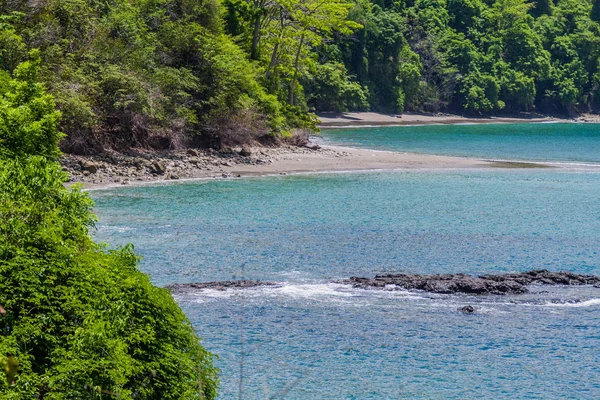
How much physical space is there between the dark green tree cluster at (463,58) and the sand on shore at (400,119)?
156 cm

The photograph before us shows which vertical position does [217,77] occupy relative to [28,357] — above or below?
above

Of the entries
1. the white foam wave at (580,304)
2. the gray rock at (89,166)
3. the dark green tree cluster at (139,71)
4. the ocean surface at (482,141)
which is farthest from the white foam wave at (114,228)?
the ocean surface at (482,141)

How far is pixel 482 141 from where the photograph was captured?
3123 inches

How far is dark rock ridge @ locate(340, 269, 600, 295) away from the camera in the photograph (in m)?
23.3

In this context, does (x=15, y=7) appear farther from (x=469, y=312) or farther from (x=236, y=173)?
(x=469, y=312)

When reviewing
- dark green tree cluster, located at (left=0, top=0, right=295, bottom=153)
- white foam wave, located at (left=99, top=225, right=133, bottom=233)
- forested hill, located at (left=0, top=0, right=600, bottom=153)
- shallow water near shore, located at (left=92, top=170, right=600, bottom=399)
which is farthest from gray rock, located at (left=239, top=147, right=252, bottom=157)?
white foam wave, located at (left=99, top=225, right=133, bottom=233)

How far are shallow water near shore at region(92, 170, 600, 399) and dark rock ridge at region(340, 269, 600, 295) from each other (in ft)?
1.85

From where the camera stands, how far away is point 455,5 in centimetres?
13238

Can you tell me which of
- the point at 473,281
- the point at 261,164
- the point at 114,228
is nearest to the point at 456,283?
the point at 473,281

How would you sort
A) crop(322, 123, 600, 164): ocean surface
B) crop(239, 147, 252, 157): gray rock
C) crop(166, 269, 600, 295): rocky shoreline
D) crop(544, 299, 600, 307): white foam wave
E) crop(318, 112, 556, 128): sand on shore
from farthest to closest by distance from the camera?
crop(318, 112, 556, 128): sand on shore < crop(322, 123, 600, 164): ocean surface < crop(239, 147, 252, 157): gray rock < crop(166, 269, 600, 295): rocky shoreline < crop(544, 299, 600, 307): white foam wave

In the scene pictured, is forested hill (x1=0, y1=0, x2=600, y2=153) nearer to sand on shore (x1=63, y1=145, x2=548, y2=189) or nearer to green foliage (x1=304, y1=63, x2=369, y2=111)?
green foliage (x1=304, y1=63, x2=369, y2=111)

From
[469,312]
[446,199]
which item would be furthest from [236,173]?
[469,312]

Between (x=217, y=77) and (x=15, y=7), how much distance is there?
39.2 feet

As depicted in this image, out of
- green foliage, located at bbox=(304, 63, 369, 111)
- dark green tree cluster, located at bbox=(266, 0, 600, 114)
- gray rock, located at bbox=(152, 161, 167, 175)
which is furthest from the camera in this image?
dark green tree cluster, located at bbox=(266, 0, 600, 114)
